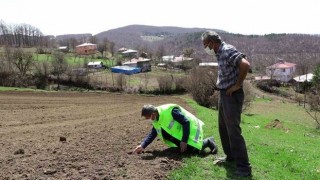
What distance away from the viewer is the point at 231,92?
6625 mm

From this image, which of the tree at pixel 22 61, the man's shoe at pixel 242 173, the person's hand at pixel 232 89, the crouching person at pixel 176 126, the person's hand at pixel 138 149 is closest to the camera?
the person's hand at pixel 232 89

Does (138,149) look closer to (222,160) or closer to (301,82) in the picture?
(222,160)

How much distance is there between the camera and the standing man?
661 centimetres

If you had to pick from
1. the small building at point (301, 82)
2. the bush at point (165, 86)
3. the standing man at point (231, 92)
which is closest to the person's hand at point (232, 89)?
the standing man at point (231, 92)

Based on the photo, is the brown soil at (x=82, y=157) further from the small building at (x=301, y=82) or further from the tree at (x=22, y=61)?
the small building at (x=301, y=82)

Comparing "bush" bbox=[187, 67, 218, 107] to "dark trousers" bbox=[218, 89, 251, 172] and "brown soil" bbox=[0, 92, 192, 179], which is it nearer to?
"brown soil" bbox=[0, 92, 192, 179]

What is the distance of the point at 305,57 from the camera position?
194000 millimetres

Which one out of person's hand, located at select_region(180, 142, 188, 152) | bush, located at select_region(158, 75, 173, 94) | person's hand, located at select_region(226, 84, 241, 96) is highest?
person's hand, located at select_region(226, 84, 241, 96)

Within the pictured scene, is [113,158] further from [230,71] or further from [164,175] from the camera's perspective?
[230,71]

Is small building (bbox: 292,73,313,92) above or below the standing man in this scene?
below

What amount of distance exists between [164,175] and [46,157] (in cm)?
289

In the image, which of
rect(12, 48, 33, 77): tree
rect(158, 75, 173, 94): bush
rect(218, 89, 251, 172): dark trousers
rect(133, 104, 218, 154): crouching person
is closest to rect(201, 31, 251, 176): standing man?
rect(218, 89, 251, 172): dark trousers

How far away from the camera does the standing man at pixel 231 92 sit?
6.61 metres

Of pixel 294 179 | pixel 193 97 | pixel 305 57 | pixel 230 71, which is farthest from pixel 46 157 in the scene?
pixel 305 57
